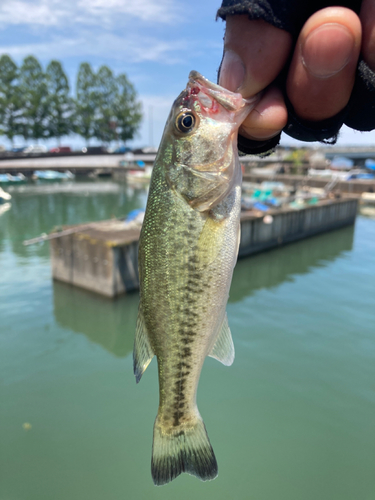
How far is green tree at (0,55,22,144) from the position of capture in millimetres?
70500

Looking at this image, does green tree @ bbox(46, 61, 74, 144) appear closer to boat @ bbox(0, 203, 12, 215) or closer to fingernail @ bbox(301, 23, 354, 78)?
boat @ bbox(0, 203, 12, 215)

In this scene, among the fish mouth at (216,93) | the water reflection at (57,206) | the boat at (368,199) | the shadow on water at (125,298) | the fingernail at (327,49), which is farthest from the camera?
the boat at (368,199)

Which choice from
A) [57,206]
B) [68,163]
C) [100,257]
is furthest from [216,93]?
[68,163]

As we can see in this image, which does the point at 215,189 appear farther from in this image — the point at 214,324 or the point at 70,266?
the point at 70,266

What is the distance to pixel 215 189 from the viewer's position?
2189mm

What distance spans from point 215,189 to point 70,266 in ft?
40.0

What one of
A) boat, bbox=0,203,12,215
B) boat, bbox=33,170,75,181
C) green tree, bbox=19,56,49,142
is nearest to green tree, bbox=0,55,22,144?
green tree, bbox=19,56,49,142

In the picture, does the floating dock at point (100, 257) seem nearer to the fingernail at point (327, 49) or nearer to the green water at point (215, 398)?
the green water at point (215, 398)

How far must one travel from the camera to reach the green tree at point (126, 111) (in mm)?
85750

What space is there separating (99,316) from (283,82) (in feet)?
37.4

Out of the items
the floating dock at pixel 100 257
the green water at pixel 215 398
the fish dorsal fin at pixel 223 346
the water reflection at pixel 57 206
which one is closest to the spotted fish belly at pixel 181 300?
the fish dorsal fin at pixel 223 346

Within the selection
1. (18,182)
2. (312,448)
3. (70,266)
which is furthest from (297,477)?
(18,182)

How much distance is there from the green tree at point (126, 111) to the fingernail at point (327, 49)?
295 ft

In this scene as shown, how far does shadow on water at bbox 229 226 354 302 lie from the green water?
17.1 inches
